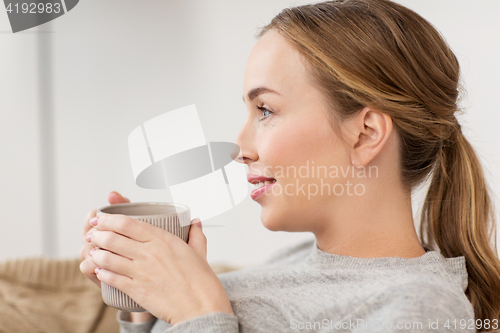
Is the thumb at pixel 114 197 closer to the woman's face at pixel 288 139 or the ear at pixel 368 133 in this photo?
the woman's face at pixel 288 139

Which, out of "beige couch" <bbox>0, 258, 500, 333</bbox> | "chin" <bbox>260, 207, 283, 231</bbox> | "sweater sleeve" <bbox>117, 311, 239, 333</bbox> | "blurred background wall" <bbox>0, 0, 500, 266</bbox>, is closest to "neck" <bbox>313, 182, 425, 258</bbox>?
"chin" <bbox>260, 207, 283, 231</bbox>

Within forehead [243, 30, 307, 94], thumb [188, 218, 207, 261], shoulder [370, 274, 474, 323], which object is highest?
forehead [243, 30, 307, 94]

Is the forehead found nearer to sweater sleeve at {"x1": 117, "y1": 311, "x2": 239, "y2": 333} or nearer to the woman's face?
the woman's face

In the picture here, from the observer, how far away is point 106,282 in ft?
2.27

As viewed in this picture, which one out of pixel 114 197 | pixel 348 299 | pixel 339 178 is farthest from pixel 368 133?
pixel 114 197

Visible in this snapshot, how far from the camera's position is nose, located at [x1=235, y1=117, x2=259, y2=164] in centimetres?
86

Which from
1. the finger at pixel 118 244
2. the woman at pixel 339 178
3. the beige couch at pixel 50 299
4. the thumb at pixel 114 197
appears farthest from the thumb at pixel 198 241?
the beige couch at pixel 50 299

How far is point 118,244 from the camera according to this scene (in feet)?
2.20

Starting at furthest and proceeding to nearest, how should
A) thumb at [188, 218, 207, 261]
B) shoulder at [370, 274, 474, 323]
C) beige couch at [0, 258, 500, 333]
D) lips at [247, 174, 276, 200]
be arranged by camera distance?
1. beige couch at [0, 258, 500, 333]
2. lips at [247, 174, 276, 200]
3. thumb at [188, 218, 207, 261]
4. shoulder at [370, 274, 474, 323]

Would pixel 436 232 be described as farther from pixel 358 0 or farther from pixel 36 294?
pixel 36 294

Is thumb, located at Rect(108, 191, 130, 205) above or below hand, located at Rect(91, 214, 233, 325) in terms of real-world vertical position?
above

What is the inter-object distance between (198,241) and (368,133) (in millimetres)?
403

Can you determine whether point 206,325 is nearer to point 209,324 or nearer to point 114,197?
point 209,324

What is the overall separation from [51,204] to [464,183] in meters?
1.62
